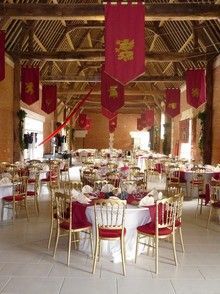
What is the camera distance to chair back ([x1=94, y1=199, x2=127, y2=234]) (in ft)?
16.3

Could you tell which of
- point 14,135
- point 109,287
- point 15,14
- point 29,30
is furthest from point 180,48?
point 109,287

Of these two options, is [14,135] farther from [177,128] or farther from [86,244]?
[177,128]

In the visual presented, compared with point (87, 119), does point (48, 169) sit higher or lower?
lower

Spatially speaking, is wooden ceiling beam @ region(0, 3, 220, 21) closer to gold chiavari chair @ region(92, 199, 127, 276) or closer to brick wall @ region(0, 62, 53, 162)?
brick wall @ region(0, 62, 53, 162)

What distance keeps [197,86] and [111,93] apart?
2797mm

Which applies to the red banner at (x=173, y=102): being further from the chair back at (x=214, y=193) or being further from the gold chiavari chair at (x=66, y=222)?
the gold chiavari chair at (x=66, y=222)

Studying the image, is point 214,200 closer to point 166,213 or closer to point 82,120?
point 166,213

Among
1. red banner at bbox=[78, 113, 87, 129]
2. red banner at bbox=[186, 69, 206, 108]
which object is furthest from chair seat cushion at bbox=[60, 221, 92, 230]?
red banner at bbox=[78, 113, 87, 129]

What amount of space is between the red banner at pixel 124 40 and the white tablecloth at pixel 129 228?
3.04 metres

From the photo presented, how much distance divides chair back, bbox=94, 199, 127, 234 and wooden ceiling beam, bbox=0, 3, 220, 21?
213 inches

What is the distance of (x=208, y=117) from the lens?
13.9 metres

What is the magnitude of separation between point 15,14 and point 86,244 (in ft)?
18.7

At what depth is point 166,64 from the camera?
19656mm

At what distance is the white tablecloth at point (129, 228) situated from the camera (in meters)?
5.43
